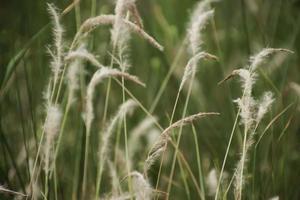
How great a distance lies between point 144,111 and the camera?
2205 millimetres

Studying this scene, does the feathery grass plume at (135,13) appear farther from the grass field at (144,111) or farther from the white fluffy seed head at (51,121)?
the white fluffy seed head at (51,121)

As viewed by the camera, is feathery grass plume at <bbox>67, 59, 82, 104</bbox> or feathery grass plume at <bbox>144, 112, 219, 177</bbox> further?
feathery grass plume at <bbox>67, 59, 82, 104</bbox>

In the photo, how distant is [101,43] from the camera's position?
287cm

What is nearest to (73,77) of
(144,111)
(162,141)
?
(162,141)

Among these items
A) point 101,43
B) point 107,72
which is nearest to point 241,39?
point 101,43

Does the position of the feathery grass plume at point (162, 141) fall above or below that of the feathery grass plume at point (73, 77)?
below

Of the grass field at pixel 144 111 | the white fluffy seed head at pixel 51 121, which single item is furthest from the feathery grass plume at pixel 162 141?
the white fluffy seed head at pixel 51 121

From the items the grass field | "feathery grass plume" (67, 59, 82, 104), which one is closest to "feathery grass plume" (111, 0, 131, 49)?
the grass field

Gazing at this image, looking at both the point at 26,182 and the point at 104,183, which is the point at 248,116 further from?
the point at 104,183

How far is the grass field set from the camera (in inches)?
50.9

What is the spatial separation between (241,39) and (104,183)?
1250 millimetres

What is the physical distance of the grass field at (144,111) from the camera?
1.29 meters

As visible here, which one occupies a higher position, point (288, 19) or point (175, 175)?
point (288, 19)

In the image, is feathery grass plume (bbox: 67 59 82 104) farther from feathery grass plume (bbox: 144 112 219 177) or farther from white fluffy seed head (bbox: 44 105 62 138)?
feathery grass plume (bbox: 144 112 219 177)
